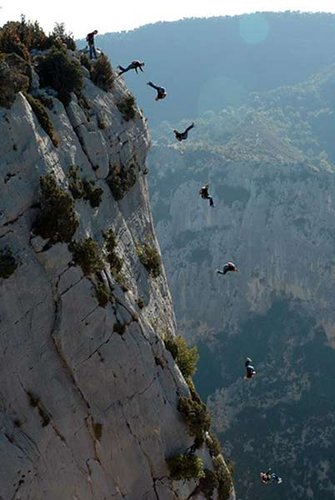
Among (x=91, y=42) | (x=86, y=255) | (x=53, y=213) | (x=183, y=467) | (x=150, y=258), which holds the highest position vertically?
(x=91, y=42)

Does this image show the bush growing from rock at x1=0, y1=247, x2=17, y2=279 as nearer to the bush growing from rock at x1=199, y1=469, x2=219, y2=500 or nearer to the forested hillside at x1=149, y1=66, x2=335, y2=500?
the bush growing from rock at x1=199, y1=469, x2=219, y2=500

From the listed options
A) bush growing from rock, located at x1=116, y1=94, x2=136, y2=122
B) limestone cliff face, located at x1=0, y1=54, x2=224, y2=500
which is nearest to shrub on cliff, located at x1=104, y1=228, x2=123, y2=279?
limestone cliff face, located at x1=0, y1=54, x2=224, y2=500

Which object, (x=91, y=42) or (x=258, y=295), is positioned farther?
(x=258, y=295)

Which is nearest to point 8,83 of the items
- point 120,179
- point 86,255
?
point 86,255

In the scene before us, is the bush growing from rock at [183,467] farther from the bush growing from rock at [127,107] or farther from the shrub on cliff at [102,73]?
the shrub on cliff at [102,73]

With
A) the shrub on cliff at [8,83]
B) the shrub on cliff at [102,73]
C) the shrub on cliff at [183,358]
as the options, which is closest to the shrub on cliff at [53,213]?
the shrub on cliff at [8,83]

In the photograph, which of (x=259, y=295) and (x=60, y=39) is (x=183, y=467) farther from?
(x=259, y=295)

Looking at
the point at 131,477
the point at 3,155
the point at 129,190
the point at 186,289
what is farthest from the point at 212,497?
the point at 186,289
